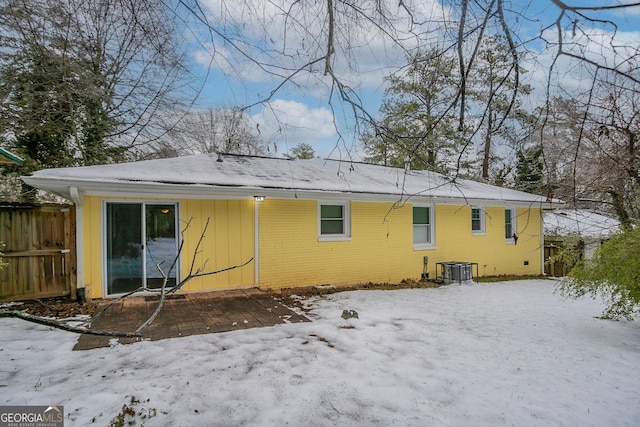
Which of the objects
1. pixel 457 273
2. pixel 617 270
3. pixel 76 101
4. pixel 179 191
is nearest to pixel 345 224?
pixel 457 273

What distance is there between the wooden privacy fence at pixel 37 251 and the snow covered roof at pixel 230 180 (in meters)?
0.57

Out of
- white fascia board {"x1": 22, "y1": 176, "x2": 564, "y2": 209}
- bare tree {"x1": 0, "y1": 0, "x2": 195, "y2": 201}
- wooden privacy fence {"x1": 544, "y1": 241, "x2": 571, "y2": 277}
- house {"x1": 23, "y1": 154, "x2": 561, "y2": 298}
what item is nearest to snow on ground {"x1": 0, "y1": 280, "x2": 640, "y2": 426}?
house {"x1": 23, "y1": 154, "x2": 561, "y2": 298}

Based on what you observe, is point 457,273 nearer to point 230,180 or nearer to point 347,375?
point 230,180

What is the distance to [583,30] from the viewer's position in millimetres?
2230

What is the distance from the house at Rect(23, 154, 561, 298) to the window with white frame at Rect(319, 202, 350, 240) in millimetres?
27

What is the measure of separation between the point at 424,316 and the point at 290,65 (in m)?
4.97

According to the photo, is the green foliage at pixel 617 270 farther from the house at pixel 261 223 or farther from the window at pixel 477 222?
the window at pixel 477 222

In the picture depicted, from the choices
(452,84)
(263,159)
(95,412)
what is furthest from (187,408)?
(263,159)

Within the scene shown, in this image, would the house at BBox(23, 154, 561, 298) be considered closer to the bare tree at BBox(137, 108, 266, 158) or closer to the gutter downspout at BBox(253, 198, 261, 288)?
the gutter downspout at BBox(253, 198, 261, 288)

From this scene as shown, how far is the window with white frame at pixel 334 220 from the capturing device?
8.92 metres

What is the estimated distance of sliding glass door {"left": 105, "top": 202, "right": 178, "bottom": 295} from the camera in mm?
6820

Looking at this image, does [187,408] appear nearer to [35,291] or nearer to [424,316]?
[424,316]

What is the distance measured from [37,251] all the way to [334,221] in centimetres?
633

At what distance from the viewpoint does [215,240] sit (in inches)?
298
